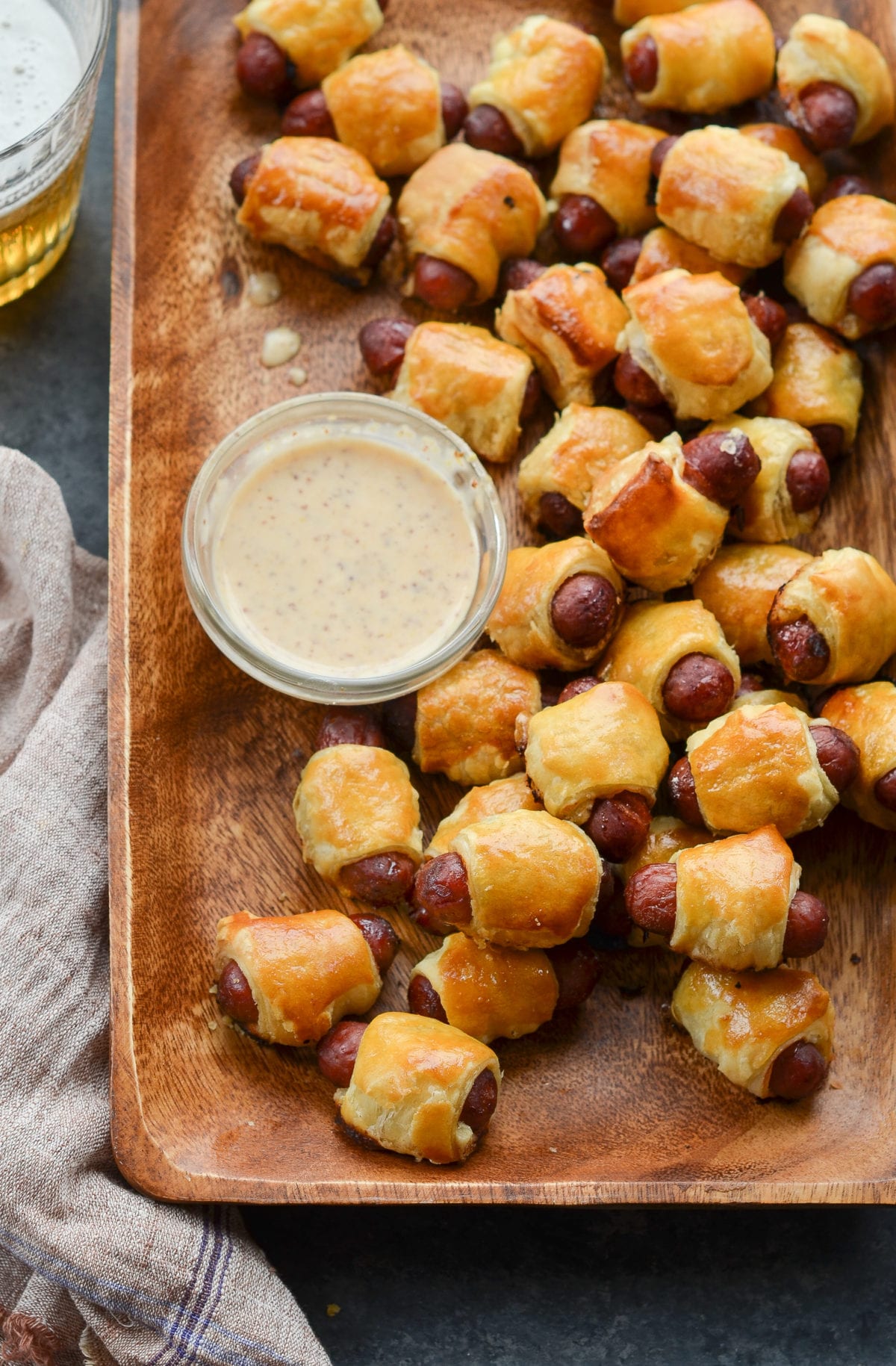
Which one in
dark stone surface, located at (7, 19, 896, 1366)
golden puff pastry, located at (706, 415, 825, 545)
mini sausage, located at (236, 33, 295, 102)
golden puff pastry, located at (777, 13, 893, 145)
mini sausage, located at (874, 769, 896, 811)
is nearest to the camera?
mini sausage, located at (874, 769, 896, 811)

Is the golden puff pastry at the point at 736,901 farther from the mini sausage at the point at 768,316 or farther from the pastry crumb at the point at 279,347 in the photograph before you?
the pastry crumb at the point at 279,347

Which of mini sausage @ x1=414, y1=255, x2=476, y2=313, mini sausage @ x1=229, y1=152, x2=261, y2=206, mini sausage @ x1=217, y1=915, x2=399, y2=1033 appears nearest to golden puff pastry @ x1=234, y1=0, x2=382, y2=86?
mini sausage @ x1=229, y1=152, x2=261, y2=206

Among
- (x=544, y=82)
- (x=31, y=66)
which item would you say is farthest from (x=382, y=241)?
(x=31, y=66)

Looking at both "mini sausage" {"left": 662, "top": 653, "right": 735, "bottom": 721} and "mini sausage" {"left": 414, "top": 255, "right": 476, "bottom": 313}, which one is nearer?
"mini sausage" {"left": 662, "top": 653, "right": 735, "bottom": 721}

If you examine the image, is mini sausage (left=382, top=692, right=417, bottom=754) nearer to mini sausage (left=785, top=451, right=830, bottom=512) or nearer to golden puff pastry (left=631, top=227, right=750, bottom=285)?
mini sausage (left=785, top=451, right=830, bottom=512)

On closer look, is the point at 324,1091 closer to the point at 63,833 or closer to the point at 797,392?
Answer: the point at 63,833
